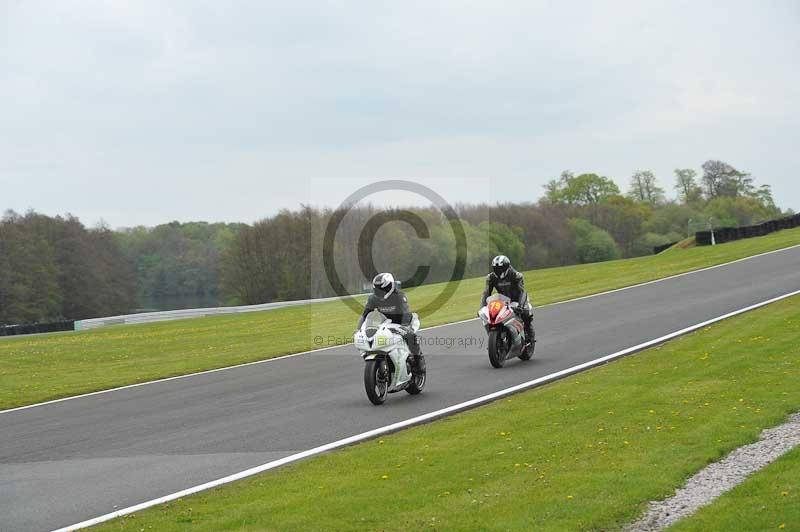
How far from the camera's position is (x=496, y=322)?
1683 centimetres

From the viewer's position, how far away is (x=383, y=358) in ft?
45.3

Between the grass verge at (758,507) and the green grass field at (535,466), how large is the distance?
3 cm

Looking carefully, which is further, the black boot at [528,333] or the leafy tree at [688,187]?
the leafy tree at [688,187]

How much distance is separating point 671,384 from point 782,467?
521 cm

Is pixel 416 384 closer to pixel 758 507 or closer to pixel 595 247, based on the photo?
pixel 758 507

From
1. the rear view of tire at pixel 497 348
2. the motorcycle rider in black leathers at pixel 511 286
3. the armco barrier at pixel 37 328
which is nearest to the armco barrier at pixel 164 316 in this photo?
the armco barrier at pixel 37 328

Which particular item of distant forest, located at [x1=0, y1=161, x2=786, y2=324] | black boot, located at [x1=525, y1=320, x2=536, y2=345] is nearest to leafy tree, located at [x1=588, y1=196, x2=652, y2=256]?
distant forest, located at [x1=0, y1=161, x2=786, y2=324]

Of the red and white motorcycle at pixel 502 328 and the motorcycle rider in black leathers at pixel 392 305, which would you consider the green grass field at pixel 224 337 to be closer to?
the motorcycle rider in black leathers at pixel 392 305

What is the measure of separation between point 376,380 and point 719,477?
20.5 ft

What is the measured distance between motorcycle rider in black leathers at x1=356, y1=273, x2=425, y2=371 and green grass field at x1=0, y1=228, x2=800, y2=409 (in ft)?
21.3

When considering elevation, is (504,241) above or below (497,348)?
above

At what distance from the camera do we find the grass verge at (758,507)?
675cm

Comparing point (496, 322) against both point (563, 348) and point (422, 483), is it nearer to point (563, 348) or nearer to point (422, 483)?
point (563, 348)

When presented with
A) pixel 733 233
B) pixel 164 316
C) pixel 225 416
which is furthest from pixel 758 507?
pixel 733 233
